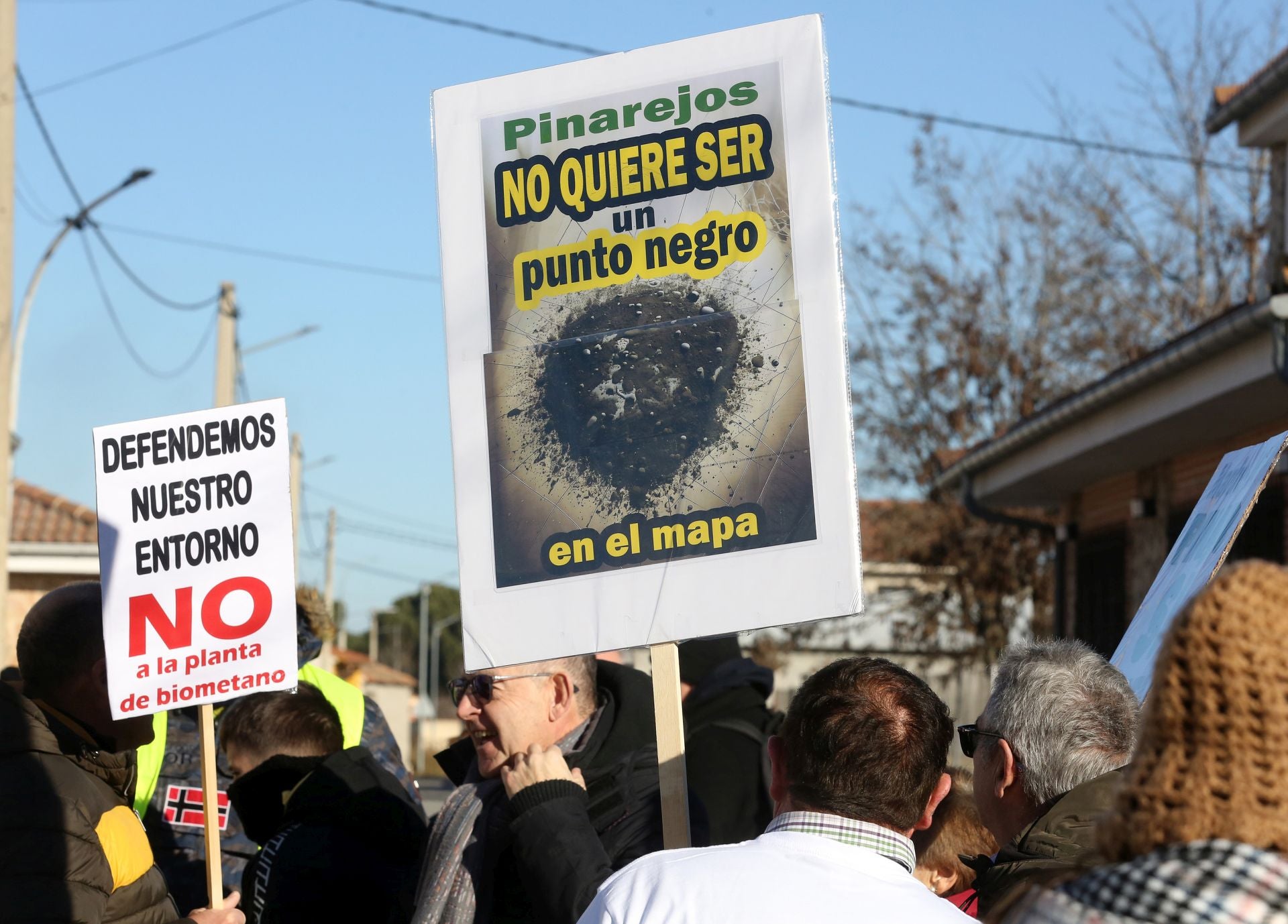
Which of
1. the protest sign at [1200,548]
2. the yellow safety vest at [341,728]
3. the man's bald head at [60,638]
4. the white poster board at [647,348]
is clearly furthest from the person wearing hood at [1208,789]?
the yellow safety vest at [341,728]

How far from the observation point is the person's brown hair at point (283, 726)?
4.17 meters

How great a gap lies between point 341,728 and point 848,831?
2.26 meters

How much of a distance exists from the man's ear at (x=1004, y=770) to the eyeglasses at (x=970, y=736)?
0.04 meters

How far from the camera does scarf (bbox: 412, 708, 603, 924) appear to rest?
3.39 metres

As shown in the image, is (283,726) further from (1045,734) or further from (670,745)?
(1045,734)

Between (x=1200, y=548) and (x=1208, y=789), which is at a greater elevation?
(x=1200, y=548)

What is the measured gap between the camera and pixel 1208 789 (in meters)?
1.38

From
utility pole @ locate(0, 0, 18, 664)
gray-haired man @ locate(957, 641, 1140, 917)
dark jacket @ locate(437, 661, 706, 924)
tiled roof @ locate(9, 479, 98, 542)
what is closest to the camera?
gray-haired man @ locate(957, 641, 1140, 917)

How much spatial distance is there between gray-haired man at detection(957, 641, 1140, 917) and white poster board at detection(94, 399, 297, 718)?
5.31 ft

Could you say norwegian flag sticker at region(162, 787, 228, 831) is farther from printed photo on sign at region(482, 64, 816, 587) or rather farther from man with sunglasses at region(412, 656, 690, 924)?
printed photo on sign at region(482, 64, 816, 587)

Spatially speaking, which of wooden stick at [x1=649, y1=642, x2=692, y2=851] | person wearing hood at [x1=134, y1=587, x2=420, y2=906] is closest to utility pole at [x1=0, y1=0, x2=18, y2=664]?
person wearing hood at [x1=134, y1=587, x2=420, y2=906]

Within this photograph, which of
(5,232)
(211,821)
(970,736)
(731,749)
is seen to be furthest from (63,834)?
(5,232)

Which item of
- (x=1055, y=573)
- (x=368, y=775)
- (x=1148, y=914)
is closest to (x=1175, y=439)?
(x=1055, y=573)

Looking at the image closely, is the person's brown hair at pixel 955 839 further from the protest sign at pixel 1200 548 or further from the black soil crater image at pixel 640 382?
the black soil crater image at pixel 640 382
